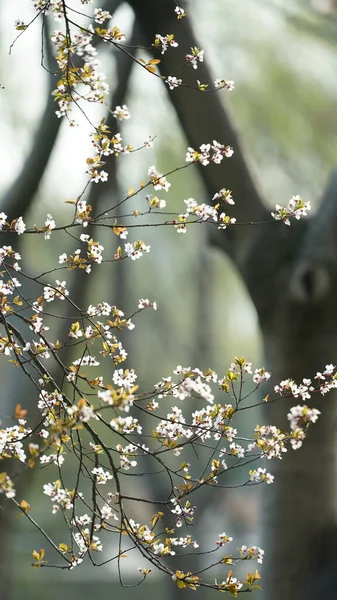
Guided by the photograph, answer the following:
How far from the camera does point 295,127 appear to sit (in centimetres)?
761

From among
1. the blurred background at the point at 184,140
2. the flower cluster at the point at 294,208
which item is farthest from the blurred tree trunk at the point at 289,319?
the flower cluster at the point at 294,208

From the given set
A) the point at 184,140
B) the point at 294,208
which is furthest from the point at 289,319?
the point at 294,208

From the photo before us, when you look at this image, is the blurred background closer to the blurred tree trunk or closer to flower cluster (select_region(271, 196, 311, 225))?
the blurred tree trunk

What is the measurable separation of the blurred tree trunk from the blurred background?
25cm

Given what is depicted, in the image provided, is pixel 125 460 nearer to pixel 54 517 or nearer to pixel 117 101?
pixel 117 101

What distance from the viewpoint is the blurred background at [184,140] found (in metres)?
5.11

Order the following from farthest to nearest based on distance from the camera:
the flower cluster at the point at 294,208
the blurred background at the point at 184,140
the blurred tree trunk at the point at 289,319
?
1. the blurred background at the point at 184,140
2. the blurred tree trunk at the point at 289,319
3. the flower cluster at the point at 294,208

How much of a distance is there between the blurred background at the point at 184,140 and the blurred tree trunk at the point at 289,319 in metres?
0.25

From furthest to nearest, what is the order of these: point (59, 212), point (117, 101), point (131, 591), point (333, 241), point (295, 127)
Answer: point (131, 591)
point (59, 212)
point (295, 127)
point (117, 101)
point (333, 241)

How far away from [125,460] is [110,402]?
0.68m

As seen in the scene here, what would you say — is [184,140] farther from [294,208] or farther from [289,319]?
[294,208]

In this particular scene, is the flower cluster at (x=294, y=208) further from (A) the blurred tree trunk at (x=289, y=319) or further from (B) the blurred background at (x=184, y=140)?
(B) the blurred background at (x=184, y=140)

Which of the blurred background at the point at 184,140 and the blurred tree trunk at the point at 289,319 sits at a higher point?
the blurred background at the point at 184,140

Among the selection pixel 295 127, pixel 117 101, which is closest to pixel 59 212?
pixel 295 127
